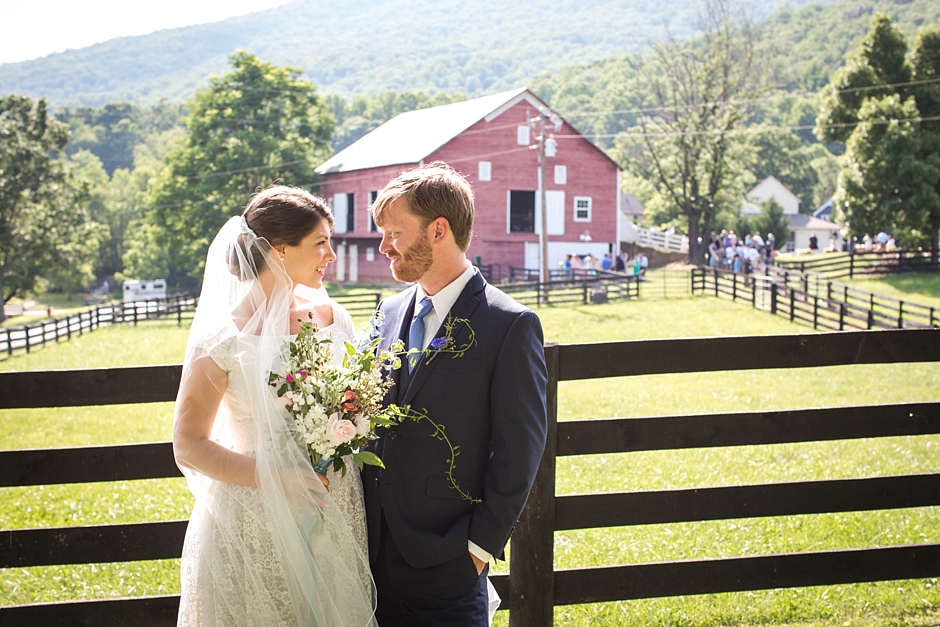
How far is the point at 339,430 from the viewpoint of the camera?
2646mm

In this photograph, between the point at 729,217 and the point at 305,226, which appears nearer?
the point at 305,226

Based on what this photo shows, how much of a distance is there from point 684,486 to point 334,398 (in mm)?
5702

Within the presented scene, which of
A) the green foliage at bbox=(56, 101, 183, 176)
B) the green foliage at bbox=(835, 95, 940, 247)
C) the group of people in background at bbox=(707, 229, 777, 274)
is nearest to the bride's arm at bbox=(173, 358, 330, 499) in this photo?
the group of people in background at bbox=(707, 229, 777, 274)

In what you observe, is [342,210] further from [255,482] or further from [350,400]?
[350,400]

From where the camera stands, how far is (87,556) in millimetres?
3574

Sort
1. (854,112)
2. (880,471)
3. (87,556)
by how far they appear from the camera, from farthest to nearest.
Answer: (854,112) → (880,471) → (87,556)

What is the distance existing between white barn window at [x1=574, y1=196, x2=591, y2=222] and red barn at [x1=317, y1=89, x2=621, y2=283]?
0.16 ft

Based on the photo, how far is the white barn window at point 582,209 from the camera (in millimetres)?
39781

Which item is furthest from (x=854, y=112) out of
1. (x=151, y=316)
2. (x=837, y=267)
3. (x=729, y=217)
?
(x=151, y=316)

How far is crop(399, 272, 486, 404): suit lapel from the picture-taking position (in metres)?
2.89

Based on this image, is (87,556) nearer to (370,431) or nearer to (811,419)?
(370,431)

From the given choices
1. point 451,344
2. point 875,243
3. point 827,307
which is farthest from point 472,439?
point 875,243

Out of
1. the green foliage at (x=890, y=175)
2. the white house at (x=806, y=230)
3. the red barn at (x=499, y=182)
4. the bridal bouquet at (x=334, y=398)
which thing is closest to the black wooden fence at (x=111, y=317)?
the red barn at (x=499, y=182)

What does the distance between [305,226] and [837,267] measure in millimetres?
39121
